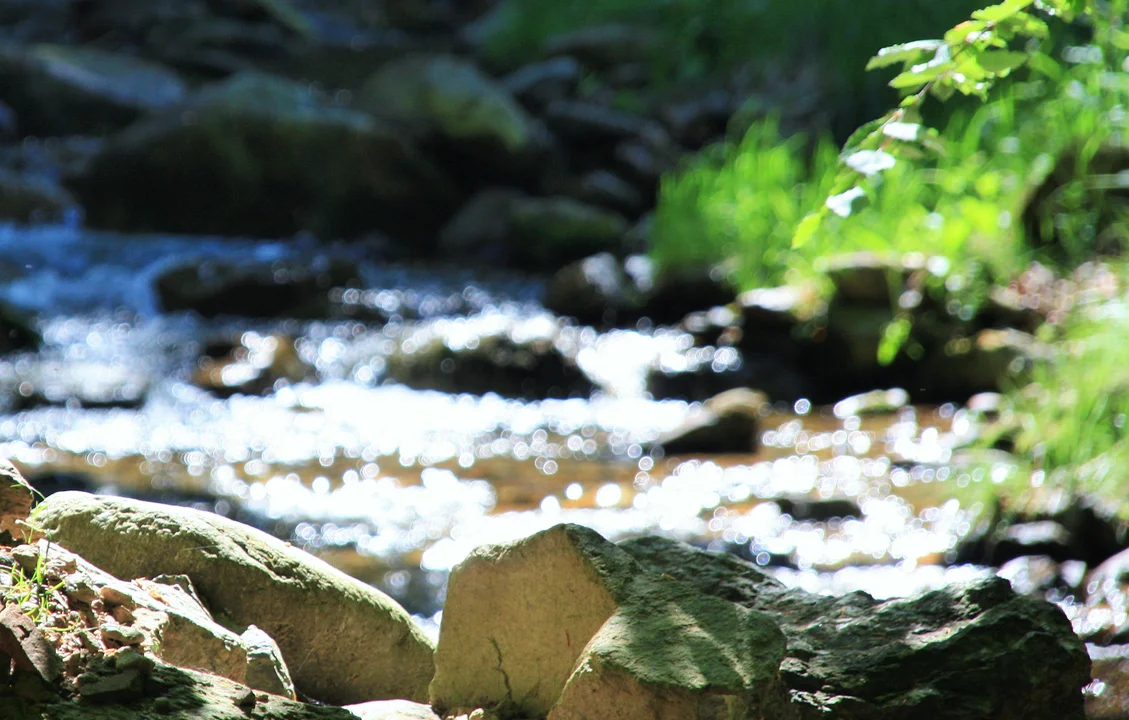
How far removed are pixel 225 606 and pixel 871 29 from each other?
919 cm

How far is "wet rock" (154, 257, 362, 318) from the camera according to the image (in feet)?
25.4

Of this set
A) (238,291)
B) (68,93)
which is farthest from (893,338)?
(68,93)

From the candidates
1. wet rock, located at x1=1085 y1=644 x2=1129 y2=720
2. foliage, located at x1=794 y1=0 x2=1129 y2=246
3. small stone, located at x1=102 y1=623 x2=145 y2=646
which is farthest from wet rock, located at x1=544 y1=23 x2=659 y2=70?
small stone, located at x1=102 y1=623 x2=145 y2=646

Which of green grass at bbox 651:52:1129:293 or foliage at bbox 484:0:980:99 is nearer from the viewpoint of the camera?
green grass at bbox 651:52:1129:293

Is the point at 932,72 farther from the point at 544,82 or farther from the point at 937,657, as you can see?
the point at 544,82

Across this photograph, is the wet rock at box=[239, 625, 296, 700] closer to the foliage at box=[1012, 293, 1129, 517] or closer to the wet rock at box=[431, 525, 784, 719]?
the wet rock at box=[431, 525, 784, 719]

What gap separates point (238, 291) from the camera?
7.75 m

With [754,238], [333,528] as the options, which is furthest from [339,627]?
[754,238]

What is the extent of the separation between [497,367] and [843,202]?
5.10 metres

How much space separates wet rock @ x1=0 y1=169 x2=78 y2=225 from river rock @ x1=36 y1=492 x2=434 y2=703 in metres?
7.99

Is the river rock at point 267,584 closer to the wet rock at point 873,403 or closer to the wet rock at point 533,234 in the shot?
the wet rock at point 873,403

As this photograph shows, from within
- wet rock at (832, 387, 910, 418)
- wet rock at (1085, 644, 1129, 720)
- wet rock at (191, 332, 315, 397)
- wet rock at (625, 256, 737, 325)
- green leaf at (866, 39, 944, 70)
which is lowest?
wet rock at (1085, 644, 1129, 720)

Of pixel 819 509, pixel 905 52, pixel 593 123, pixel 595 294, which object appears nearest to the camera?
pixel 905 52

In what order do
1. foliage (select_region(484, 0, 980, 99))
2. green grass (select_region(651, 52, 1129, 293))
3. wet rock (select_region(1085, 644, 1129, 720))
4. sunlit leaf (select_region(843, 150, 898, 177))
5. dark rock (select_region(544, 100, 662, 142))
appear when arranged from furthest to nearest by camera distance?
dark rock (select_region(544, 100, 662, 142)) < foliage (select_region(484, 0, 980, 99)) < green grass (select_region(651, 52, 1129, 293)) < wet rock (select_region(1085, 644, 1129, 720)) < sunlit leaf (select_region(843, 150, 898, 177))
